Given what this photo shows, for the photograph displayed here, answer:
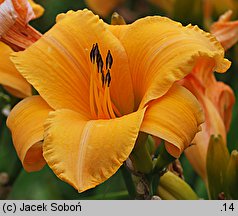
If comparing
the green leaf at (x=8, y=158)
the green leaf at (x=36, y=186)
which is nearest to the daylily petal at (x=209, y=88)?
the green leaf at (x=8, y=158)

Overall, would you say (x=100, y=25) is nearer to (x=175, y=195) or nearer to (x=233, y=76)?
(x=175, y=195)

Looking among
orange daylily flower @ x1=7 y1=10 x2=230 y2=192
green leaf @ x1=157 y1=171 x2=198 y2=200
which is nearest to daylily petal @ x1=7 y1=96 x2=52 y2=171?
orange daylily flower @ x1=7 y1=10 x2=230 y2=192

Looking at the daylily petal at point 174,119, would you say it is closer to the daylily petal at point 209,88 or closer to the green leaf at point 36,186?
the daylily petal at point 209,88

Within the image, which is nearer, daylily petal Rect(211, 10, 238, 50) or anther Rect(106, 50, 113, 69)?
anther Rect(106, 50, 113, 69)

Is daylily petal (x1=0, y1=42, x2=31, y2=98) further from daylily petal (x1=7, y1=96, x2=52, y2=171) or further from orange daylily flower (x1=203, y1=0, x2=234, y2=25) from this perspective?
orange daylily flower (x1=203, y1=0, x2=234, y2=25)

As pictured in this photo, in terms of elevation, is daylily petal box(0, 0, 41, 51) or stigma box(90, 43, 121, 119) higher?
daylily petal box(0, 0, 41, 51)

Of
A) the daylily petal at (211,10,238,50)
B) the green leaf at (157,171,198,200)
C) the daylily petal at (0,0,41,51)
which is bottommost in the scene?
the green leaf at (157,171,198,200)
